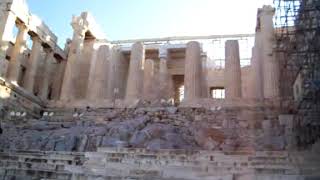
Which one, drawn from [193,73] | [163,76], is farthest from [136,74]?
[193,73]

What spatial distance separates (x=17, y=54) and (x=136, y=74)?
26.0ft

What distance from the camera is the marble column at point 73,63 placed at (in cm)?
2886

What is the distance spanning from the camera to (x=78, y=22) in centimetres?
3022

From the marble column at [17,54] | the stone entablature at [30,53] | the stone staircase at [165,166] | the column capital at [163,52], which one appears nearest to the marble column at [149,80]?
the column capital at [163,52]

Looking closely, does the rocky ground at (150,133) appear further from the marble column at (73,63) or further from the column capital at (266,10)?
the column capital at (266,10)

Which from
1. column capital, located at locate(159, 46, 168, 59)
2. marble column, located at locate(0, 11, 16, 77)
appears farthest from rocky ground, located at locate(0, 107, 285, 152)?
column capital, located at locate(159, 46, 168, 59)

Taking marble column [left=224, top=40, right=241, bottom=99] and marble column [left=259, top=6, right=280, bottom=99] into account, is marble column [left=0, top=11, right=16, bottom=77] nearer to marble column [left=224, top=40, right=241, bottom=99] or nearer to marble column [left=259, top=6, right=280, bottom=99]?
marble column [left=224, top=40, right=241, bottom=99]

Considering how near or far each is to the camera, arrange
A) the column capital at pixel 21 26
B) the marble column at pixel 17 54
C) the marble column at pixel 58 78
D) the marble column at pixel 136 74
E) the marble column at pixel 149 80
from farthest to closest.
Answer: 1. the marble column at pixel 58 78
2. the marble column at pixel 149 80
3. the marble column at pixel 136 74
4. the column capital at pixel 21 26
5. the marble column at pixel 17 54

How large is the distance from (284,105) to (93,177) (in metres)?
12.7

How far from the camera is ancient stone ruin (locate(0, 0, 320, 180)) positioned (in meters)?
13.0

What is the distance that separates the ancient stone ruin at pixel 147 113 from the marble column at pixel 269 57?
0.06 metres

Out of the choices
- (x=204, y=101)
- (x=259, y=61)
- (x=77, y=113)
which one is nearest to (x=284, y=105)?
(x=204, y=101)

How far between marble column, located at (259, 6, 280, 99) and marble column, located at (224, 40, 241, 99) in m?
1.68

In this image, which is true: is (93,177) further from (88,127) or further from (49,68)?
(49,68)
